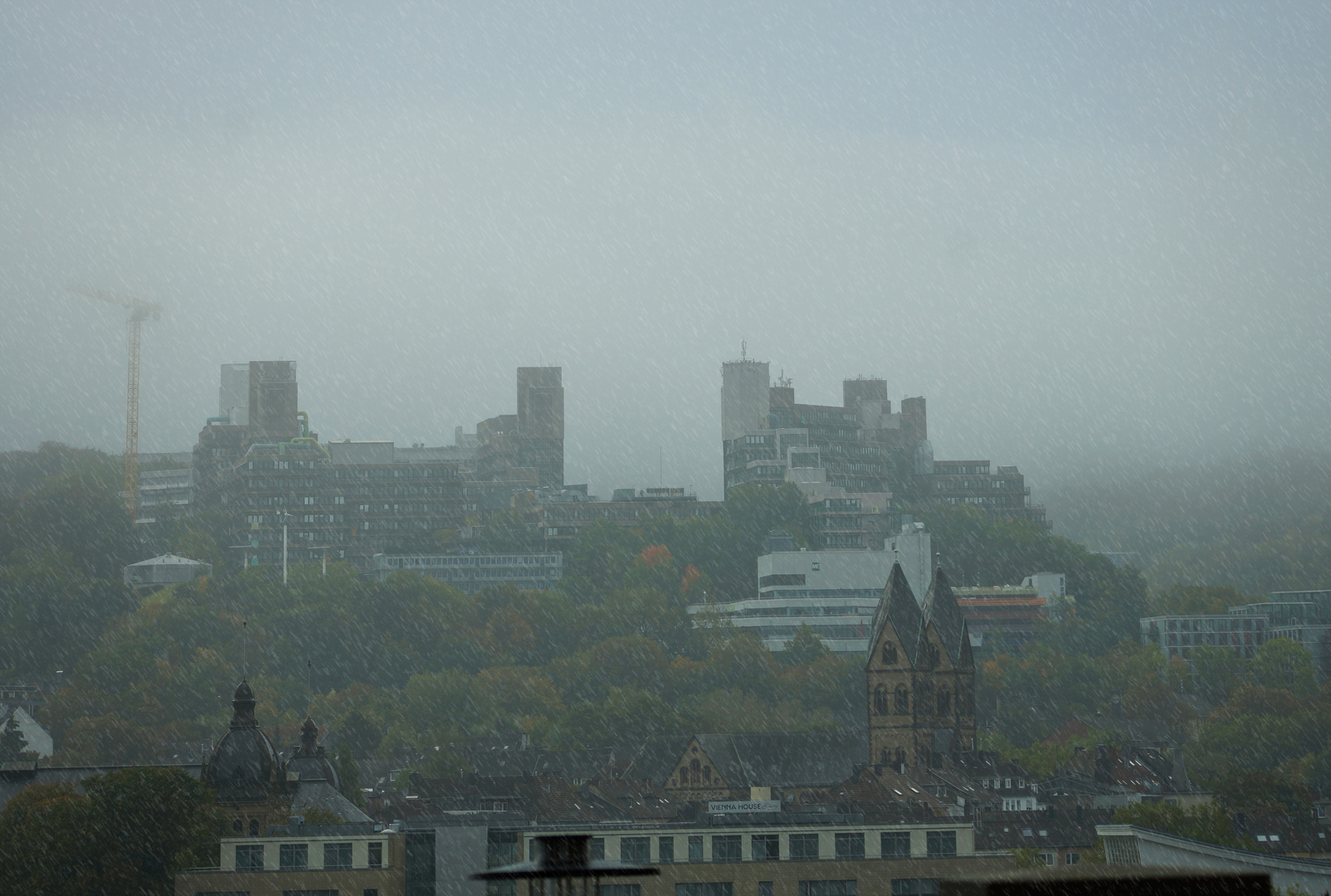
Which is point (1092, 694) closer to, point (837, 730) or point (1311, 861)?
point (837, 730)

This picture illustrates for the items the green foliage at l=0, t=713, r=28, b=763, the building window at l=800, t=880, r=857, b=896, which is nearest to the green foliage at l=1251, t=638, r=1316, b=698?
the green foliage at l=0, t=713, r=28, b=763

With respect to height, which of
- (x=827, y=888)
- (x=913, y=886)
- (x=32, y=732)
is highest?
(x=827, y=888)

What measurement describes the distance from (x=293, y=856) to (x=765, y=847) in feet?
41.2

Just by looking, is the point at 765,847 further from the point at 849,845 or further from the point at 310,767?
the point at 310,767

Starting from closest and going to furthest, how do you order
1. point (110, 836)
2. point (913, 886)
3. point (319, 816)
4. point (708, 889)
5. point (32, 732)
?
point (708, 889), point (913, 886), point (110, 836), point (319, 816), point (32, 732)

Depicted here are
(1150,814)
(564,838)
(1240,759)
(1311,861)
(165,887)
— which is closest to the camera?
(564,838)

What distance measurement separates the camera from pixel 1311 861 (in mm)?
51812

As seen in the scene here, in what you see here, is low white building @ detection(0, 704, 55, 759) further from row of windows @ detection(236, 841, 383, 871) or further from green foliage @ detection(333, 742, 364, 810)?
row of windows @ detection(236, 841, 383, 871)

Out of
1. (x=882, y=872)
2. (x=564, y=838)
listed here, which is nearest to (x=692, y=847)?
(x=882, y=872)

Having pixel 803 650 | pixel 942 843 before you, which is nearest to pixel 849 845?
pixel 942 843

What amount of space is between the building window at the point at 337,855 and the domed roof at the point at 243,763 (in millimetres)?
34532

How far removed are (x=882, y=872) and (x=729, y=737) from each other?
80.1m

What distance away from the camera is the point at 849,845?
179 ft

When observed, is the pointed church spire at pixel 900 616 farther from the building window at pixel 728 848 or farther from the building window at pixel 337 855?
the building window at pixel 337 855
